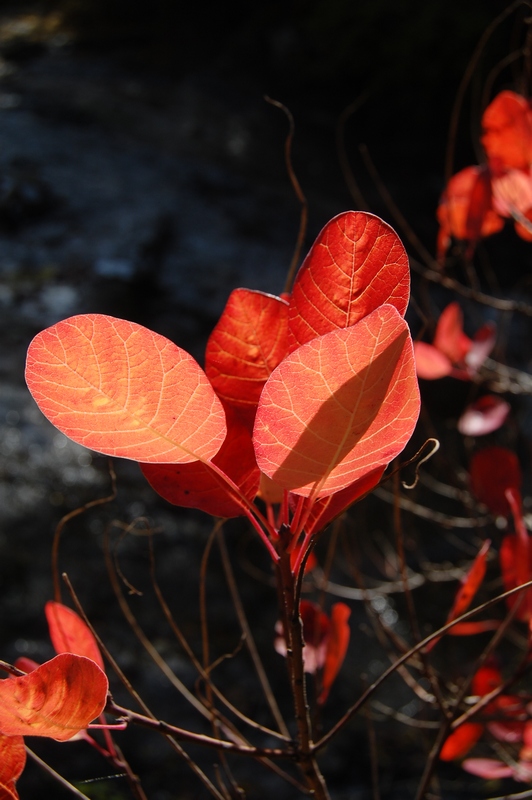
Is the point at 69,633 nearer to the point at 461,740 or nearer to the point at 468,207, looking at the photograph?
the point at 461,740

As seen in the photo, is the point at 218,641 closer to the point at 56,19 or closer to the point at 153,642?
the point at 153,642

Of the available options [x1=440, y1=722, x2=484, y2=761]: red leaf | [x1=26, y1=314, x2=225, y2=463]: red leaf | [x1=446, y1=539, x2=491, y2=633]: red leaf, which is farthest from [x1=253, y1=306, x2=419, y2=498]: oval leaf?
[x1=440, y1=722, x2=484, y2=761]: red leaf

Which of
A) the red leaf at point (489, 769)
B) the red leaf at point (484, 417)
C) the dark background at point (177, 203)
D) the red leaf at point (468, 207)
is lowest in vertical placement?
the dark background at point (177, 203)

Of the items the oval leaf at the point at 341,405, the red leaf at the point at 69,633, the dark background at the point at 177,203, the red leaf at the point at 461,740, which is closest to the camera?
the oval leaf at the point at 341,405

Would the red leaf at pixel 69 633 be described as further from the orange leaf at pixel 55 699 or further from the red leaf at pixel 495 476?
the red leaf at pixel 495 476

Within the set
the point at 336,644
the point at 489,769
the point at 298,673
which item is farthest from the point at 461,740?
the point at 298,673

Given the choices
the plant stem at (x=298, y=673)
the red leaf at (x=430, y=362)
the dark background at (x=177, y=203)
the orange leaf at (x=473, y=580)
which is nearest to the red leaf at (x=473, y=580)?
the orange leaf at (x=473, y=580)
